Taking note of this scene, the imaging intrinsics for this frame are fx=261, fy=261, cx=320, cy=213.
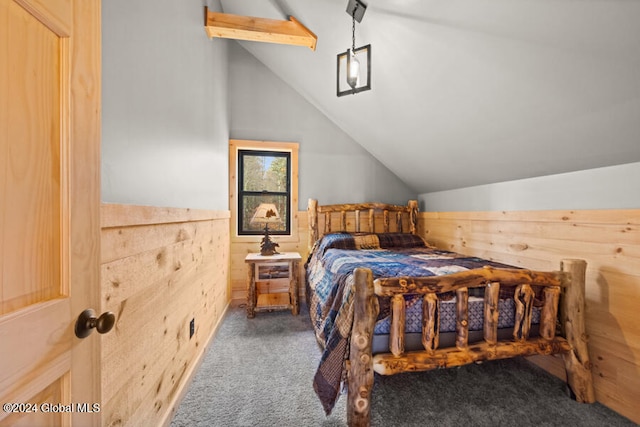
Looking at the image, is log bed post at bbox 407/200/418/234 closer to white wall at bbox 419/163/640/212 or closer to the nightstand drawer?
white wall at bbox 419/163/640/212

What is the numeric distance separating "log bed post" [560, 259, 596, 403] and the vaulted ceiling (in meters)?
0.75

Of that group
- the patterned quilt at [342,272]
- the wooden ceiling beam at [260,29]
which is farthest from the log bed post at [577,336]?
the wooden ceiling beam at [260,29]

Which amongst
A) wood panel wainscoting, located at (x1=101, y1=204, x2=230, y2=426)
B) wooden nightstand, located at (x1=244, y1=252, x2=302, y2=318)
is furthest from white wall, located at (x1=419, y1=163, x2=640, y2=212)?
wood panel wainscoting, located at (x1=101, y1=204, x2=230, y2=426)

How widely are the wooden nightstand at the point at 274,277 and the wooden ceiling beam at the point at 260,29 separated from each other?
2.14 meters

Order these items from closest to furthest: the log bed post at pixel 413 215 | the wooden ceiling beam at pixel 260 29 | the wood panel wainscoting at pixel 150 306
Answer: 1. the wood panel wainscoting at pixel 150 306
2. the wooden ceiling beam at pixel 260 29
3. the log bed post at pixel 413 215

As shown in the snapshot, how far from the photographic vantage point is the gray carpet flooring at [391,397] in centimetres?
143

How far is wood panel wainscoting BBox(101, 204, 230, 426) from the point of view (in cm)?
93

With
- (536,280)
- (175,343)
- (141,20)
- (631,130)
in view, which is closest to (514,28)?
(631,130)

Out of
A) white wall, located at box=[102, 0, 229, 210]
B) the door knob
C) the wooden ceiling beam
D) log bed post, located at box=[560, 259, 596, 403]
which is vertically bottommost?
log bed post, located at box=[560, 259, 596, 403]

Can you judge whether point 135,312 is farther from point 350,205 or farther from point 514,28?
point 350,205

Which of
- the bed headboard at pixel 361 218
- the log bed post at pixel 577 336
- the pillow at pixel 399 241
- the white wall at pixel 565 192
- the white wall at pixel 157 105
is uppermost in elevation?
the white wall at pixel 157 105

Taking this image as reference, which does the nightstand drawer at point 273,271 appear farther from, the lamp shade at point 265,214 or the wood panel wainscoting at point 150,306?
the wood panel wainscoting at point 150,306

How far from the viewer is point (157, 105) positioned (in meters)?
1.34

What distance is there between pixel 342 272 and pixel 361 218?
179cm
